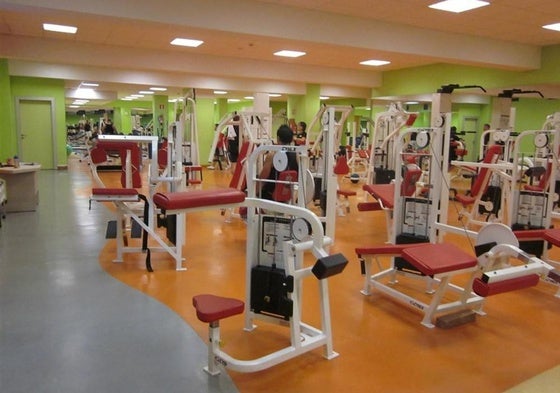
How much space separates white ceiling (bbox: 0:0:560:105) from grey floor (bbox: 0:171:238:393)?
287cm

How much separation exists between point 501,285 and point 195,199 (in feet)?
5.45

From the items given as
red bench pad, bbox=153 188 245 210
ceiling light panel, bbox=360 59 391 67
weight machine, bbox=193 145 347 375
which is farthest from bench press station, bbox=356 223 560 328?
ceiling light panel, bbox=360 59 391 67

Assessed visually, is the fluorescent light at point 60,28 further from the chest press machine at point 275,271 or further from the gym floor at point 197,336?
the chest press machine at point 275,271

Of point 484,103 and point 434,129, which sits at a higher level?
point 484,103

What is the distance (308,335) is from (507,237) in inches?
52.1

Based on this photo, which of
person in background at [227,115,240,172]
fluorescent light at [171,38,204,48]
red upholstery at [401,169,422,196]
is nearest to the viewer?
red upholstery at [401,169,422,196]

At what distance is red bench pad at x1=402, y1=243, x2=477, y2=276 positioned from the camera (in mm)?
2842

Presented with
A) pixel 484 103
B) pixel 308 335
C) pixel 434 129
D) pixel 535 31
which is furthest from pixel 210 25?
pixel 484 103

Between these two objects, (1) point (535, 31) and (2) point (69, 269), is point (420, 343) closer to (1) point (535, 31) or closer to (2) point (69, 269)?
→ (2) point (69, 269)

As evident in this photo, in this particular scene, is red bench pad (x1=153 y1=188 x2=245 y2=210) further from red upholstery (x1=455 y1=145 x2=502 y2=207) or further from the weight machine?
red upholstery (x1=455 y1=145 x2=502 y2=207)

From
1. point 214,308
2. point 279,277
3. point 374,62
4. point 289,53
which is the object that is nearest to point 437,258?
point 279,277

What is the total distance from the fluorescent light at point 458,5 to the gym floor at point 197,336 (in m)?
3.33

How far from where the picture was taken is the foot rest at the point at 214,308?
227cm

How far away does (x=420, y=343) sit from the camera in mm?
2889
